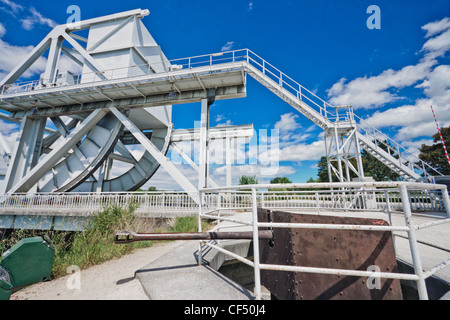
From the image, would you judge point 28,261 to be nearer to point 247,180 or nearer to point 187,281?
point 187,281

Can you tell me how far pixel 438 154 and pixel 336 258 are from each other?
122 feet

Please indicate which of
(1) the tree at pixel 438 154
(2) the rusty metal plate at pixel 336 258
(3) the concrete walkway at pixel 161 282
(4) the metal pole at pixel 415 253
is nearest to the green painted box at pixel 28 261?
(3) the concrete walkway at pixel 161 282

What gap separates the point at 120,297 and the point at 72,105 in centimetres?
1613

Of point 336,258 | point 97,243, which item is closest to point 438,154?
point 336,258

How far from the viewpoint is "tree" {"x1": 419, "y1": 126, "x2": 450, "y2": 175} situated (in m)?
25.0

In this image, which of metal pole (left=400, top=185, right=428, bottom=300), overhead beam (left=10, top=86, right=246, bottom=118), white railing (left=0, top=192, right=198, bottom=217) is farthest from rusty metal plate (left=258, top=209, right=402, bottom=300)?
overhead beam (left=10, top=86, right=246, bottom=118)

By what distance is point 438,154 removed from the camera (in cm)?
2572

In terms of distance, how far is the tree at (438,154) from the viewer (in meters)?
25.0

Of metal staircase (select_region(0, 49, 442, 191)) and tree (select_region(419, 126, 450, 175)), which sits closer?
metal staircase (select_region(0, 49, 442, 191))

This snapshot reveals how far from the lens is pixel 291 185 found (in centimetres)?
193

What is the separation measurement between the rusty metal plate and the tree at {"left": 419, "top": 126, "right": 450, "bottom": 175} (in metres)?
35.6

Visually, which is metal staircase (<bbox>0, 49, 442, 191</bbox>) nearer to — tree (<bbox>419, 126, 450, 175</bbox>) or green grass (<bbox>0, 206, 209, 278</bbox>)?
green grass (<bbox>0, 206, 209, 278</bbox>)
